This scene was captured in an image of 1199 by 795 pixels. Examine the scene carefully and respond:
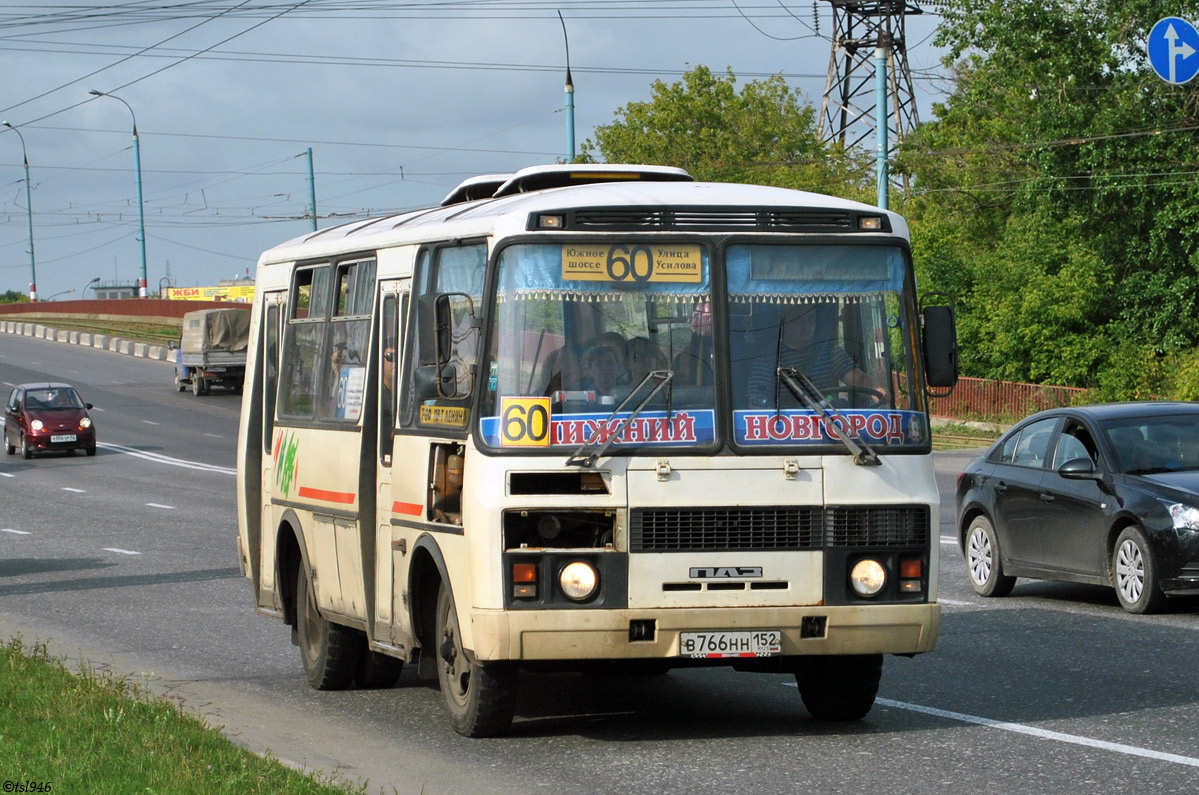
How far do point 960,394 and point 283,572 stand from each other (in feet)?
130

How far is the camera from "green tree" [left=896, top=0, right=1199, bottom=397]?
44656mm

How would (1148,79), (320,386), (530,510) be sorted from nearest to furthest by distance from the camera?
(530,510) → (320,386) → (1148,79)

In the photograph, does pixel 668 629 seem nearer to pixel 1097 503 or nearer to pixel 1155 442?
pixel 1097 503

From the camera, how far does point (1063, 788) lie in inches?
278

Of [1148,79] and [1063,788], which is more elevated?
[1148,79]

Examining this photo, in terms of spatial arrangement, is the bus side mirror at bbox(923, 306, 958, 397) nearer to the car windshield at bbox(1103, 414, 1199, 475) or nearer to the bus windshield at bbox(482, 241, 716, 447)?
the bus windshield at bbox(482, 241, 716, 447)

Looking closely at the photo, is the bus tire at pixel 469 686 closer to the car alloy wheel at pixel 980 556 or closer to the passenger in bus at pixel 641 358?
the passenger in bus at pixel 641 358

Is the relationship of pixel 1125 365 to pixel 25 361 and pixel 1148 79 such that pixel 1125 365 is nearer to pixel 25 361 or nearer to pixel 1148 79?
pixel 1148 79

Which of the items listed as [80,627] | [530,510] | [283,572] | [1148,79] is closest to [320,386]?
[283,572]

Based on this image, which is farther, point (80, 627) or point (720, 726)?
point (80, 627)

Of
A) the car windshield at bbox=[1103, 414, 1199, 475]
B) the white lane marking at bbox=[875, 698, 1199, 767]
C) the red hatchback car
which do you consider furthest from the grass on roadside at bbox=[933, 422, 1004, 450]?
the white lane marking at bbox=[875, 698, 1199, 767]

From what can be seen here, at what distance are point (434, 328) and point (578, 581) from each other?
4.35 feet

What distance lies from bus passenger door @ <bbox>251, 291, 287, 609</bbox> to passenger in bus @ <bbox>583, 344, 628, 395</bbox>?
389cm

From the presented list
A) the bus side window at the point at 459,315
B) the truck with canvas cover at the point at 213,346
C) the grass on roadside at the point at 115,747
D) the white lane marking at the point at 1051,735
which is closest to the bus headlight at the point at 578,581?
the bus side window at the point at 459,315
